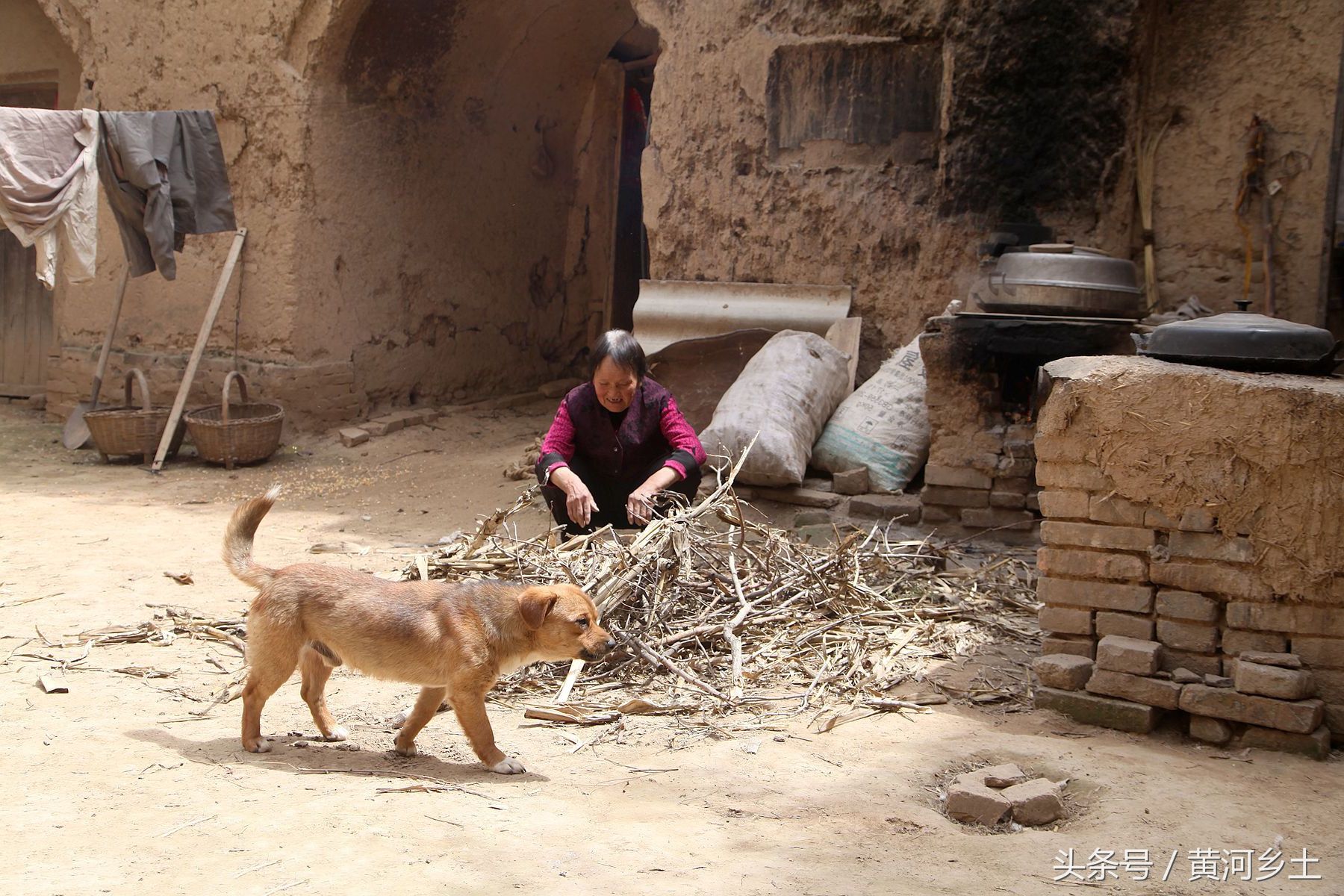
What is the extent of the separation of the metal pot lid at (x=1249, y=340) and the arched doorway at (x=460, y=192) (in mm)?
6798

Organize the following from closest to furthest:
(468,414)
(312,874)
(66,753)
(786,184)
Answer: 1. (312,874)
2. (66,753)
3. (786,184)
4. (468,414)

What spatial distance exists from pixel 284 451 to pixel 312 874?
22.3 ft

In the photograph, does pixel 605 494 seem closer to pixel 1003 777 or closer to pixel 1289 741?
pixel 1003 777

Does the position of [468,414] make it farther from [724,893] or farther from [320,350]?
[724,893]

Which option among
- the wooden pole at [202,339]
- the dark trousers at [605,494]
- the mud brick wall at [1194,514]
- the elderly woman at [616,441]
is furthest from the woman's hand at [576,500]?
the wooden pole at [202,339]

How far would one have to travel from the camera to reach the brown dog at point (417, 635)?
121 inches

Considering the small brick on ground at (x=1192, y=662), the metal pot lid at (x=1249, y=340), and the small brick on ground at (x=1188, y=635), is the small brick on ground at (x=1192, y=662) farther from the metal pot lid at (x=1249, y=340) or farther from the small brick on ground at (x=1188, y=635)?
the metal pot lid at (x=1249, y=340)

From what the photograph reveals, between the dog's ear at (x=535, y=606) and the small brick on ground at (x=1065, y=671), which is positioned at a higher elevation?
the dog's ear at (x=535, y=606)

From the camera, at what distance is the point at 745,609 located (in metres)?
4.22

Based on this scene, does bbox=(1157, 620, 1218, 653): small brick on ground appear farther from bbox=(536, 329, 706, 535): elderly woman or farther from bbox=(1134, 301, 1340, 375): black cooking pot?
bbox=(536, 329, 706, 535): elderly woman

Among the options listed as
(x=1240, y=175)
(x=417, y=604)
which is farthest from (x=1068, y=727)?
(x=1240, y=175)

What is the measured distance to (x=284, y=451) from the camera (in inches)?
344

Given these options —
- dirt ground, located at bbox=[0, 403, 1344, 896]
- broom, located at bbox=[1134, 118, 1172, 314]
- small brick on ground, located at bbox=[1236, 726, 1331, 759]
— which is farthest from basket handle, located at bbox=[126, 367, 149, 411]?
small brick on ground, located at bbox=[1236, 726, 1331, 759]

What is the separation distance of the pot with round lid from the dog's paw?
3.52m
